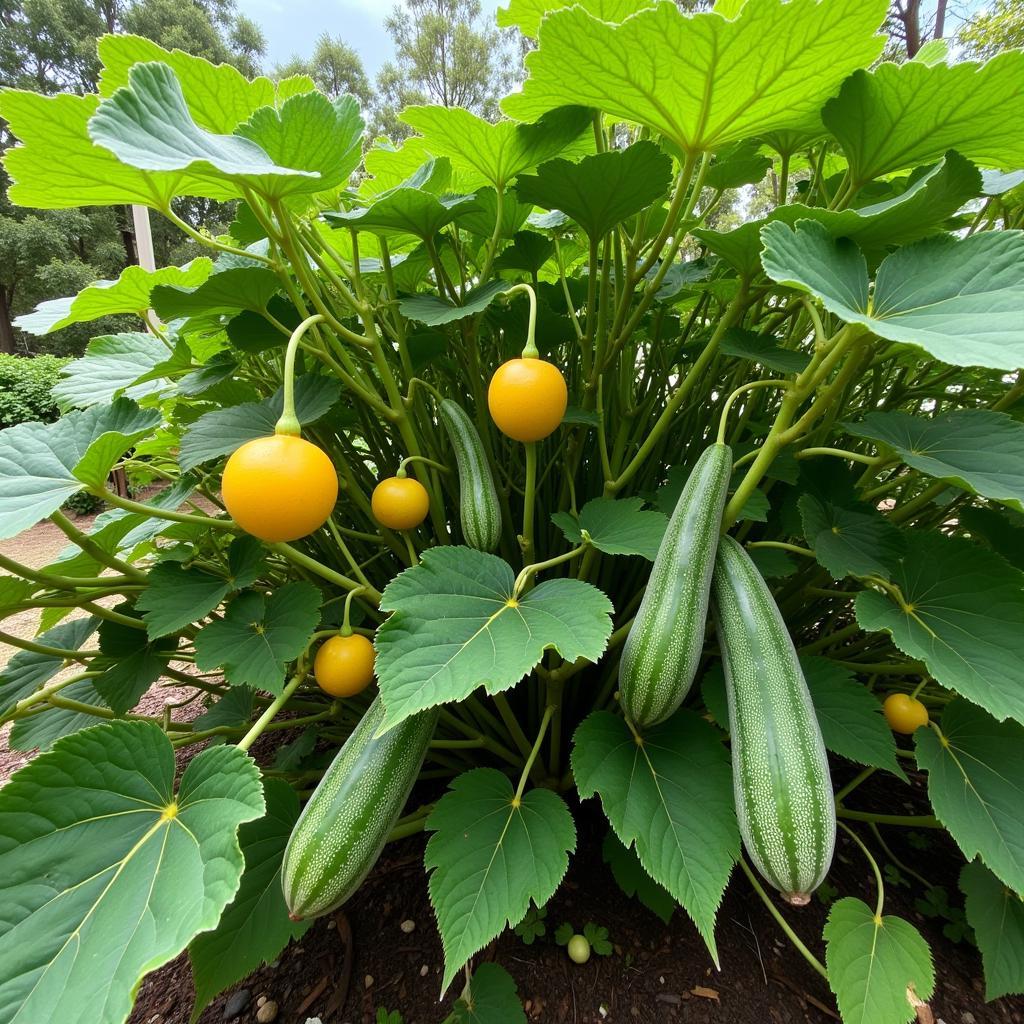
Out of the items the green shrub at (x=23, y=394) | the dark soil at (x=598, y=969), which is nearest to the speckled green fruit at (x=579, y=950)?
the dark soil at (x=598, y=969)

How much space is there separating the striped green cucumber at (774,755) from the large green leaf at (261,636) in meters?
0.57

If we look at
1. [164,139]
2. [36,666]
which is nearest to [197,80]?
[164,139]

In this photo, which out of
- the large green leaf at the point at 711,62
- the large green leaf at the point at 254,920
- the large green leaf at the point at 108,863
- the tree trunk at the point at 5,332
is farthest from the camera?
the tree trunk at the point at 5,332

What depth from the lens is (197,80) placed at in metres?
0.80

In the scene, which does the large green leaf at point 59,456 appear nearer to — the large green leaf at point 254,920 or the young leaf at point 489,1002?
the large green leaf at point 254,920

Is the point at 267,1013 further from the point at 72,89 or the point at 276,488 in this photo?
the point at 72,89

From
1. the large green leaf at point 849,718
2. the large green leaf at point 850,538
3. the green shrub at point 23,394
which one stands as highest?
the large green leaf at point 850,538

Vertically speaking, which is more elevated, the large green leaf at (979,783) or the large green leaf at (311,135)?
the large green leaf at (311,135)

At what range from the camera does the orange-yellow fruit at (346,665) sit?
778 mm

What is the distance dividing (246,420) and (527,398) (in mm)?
453

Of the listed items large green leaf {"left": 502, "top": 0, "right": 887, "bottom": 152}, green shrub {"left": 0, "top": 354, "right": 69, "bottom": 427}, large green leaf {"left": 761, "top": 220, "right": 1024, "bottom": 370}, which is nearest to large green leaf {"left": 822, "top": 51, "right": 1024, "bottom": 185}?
large green leaf {"left": 502, "top": 0, "right": 887, "bottom": 152}

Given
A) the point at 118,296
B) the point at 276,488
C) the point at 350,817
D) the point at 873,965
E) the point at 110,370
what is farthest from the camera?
the point at 110,370

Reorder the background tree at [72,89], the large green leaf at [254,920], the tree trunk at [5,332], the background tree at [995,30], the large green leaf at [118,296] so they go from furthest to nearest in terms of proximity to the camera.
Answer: the tree trunk at [5,332] < the background tree at [72,89] < the background tree at [995,30] < the large green leaf at [118,296] < the large green leaf at [254,920]

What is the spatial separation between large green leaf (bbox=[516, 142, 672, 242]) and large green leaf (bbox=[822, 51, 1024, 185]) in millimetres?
222
